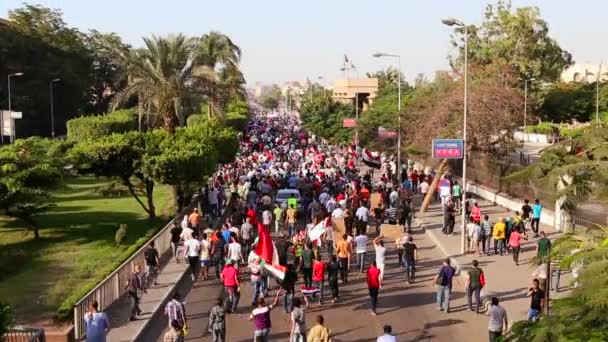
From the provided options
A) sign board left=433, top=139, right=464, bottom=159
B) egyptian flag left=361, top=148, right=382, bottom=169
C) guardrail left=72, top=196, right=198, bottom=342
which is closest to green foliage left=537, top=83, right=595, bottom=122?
egyptian flag left=361, top=148, right=382, bottom=169

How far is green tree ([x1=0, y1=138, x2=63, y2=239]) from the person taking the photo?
2616 cm

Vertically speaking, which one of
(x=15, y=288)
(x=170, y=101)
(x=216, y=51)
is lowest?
(x=15, y=288)

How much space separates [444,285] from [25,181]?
662 inches

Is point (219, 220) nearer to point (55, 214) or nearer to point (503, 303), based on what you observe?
point (55, 214)

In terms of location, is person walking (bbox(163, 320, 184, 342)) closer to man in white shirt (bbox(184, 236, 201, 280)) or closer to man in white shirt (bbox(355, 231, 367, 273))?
man in white shirt (bbox(184, 236, 201, 280))

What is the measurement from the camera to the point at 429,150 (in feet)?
108

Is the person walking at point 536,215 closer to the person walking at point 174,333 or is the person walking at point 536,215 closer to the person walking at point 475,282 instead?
the person walking at point 475,282

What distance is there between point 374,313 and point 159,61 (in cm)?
2231

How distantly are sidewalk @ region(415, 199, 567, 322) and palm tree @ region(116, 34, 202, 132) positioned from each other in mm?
13031

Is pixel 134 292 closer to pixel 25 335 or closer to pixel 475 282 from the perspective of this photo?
pixel 25 335

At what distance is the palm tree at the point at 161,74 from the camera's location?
34.8 m

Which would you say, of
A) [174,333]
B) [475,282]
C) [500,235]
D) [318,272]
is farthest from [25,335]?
[500,235]

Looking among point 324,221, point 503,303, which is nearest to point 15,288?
point 324,221

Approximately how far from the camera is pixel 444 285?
15.6 metres
